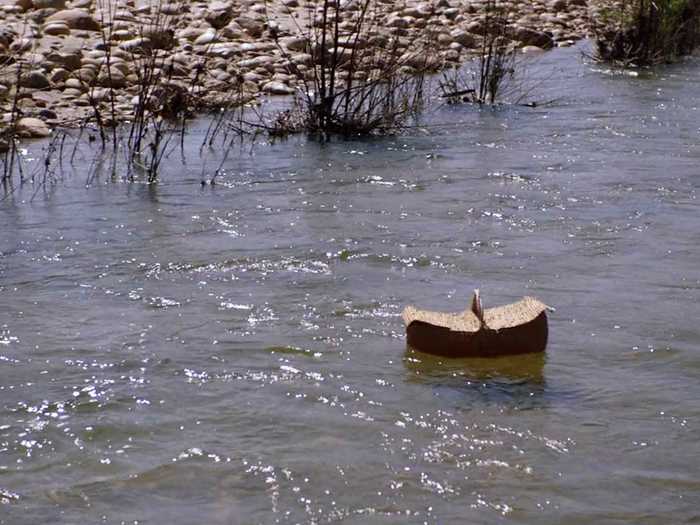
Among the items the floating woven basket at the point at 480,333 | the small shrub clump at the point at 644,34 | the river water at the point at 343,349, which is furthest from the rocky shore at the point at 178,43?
the floating woven basket at the point at 480,333

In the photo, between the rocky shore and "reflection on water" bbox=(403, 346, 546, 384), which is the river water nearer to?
"reflection on water" bbox=(403, 346, 546, 384)

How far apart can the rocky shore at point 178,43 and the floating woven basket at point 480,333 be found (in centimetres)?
363

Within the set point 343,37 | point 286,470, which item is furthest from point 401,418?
point 343,37

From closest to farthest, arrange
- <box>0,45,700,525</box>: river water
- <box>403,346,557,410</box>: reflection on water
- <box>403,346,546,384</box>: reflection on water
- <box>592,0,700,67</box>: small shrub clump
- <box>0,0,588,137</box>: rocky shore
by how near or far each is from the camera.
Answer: <box>0,45,700,525</box>: river water < <box>403,346,557,410</box>: reflection on water < <box>403,346,546,384</box>: reflection on water < <box>0,0,588,137</box>: rocky shore < <box>592,0,700,67</box>: small shrub clump

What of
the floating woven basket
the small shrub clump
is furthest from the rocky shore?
the floating woven basket

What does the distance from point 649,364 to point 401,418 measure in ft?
3.11

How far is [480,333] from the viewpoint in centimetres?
390

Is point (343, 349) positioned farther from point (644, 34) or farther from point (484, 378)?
point (644, 34)

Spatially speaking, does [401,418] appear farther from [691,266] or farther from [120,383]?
[691,266]

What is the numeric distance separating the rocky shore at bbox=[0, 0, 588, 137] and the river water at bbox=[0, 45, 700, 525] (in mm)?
1666

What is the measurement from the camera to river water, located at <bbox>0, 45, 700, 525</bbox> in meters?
3.08

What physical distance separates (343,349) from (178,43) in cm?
705

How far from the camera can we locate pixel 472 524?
2.91 m

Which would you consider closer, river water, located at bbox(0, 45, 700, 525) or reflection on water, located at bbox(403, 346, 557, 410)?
river water, located at bbox(0, 45, 700, 525)
